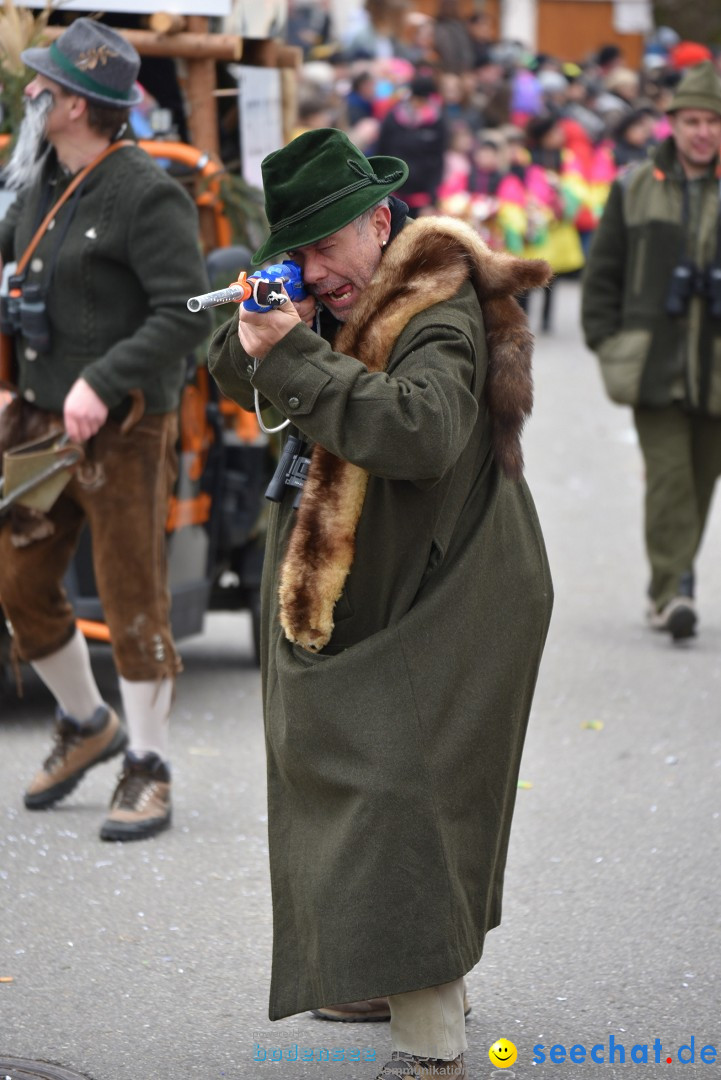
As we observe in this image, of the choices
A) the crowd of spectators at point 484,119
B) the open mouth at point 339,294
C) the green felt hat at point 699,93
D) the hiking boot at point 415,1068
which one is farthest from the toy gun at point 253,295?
the crowd of spectators at point 484,119

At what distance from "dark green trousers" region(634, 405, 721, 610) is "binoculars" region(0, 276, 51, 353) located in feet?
11.1

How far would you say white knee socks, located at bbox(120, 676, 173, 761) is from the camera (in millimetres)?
5309

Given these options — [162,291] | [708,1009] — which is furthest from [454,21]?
[708,1009]

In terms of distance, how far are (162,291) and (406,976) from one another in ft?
7.83

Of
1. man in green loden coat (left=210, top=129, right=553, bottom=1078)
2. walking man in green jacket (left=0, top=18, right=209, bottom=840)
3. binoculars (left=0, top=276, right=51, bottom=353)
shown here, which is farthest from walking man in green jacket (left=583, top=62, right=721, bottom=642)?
man in green loden coat (left=210, top=129, right=553, bottom=1078)

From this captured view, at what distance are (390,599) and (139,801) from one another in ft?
6.72

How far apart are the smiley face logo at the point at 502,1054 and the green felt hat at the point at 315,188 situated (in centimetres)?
176

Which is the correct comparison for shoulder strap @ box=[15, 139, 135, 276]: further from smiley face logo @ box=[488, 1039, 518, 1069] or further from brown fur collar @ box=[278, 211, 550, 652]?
smiley face logo @ box=[488, 1039, 518, 1069]

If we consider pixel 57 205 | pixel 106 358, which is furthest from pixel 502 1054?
pixel 57 205

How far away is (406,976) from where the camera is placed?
11.1 ft

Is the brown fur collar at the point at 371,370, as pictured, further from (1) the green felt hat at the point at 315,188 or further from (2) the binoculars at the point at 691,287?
(2) the binoculars at the point at 691,287

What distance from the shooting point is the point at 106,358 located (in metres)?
5.01

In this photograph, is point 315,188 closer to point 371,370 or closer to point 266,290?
point 266,290

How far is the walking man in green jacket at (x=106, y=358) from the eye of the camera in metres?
5.08
